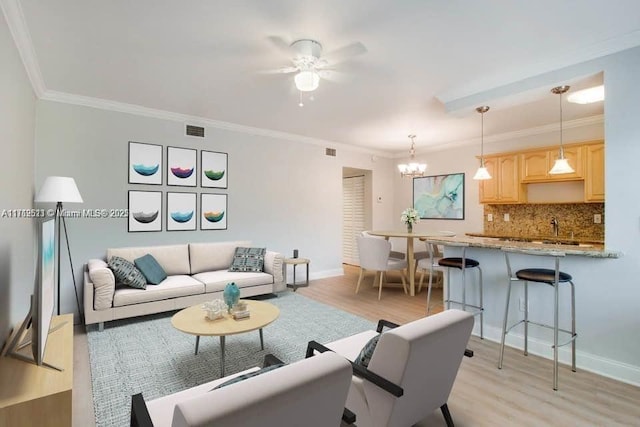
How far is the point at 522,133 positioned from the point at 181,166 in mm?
5492

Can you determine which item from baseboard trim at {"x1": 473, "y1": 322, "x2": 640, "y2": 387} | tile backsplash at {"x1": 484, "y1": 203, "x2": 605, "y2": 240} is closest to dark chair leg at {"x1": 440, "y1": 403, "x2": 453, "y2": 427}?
baseboard trim at {"x1": 473, "y1": 322, "x2": 640, "y2": 387}

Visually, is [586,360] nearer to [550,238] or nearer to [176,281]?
[550,238]

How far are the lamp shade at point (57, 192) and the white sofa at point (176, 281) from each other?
2.62 feet

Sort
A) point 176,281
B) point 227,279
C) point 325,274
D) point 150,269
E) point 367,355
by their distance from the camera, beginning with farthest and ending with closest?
point 325,274 < point 227,279 < point 176,281 < point 150,269 < point 367,355

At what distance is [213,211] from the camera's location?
488 cm

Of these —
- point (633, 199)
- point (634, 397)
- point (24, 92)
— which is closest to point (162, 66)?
point (24, 92)

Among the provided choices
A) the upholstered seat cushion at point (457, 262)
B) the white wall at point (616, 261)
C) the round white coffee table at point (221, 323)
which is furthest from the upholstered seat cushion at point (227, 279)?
the white wall at point (616, 261)

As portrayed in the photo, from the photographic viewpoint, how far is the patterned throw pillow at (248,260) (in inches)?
181

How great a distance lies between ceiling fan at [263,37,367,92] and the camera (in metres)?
2.60

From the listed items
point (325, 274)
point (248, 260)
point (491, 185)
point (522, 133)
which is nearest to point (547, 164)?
point (522, 133)

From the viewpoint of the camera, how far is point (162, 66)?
304cm

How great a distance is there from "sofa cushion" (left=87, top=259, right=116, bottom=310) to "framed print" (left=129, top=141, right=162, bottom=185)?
52.4 inches

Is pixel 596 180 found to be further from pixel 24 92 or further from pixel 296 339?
pixel 24 92

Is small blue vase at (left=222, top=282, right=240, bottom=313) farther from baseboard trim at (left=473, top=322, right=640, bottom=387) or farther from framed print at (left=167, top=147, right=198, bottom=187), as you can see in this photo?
baseboard trim at (left=473, top=322, right=640, bottom=387)
